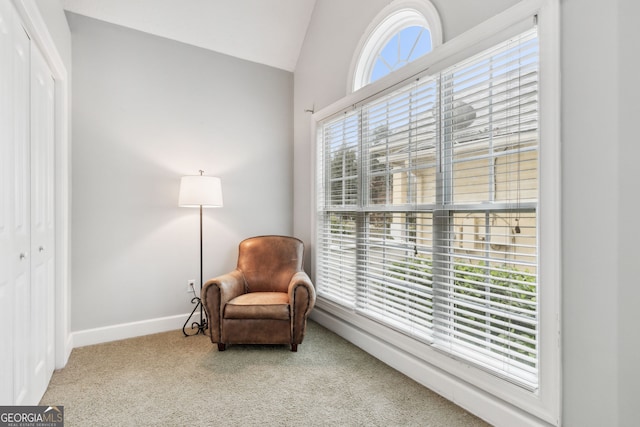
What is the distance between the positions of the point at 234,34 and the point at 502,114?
2.70 meters

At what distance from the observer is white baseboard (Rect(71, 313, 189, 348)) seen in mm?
2709

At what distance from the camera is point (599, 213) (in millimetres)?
1331

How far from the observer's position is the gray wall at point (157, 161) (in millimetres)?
2742

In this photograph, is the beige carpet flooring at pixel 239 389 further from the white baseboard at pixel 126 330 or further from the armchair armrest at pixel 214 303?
the armchair armrest at pixel 214 303

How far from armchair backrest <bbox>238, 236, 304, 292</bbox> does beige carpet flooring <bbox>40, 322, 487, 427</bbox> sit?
586mm

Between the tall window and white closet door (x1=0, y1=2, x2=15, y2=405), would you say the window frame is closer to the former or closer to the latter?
the tall window

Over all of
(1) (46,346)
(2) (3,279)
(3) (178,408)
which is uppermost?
(2) (3,279)

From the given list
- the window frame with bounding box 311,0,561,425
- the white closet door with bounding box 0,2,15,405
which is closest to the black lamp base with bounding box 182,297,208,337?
the white closet door with bounding box 0,2,15,405

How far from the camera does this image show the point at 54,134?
231 cm

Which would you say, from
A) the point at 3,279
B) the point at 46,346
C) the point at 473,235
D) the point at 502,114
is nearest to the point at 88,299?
the point at 46,346

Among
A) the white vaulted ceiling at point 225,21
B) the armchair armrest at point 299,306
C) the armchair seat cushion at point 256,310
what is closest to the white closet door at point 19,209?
the armchair seat cushion at point 256,310

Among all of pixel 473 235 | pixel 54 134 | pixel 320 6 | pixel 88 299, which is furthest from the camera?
pixel 320 6

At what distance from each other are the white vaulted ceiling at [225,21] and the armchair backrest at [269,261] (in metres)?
1.96

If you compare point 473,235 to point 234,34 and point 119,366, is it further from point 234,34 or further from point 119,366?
point 234,34
